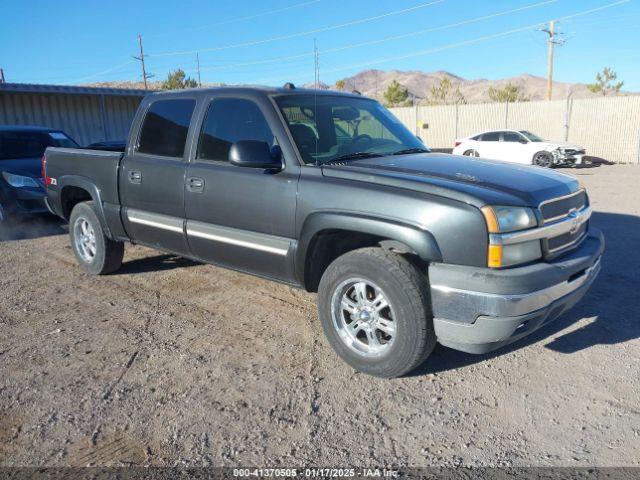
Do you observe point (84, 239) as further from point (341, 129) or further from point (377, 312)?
point (377, 312)

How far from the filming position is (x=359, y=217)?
3.25 meters

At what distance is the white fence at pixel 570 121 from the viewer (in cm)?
2197

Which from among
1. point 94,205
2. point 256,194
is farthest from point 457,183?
point 94,205

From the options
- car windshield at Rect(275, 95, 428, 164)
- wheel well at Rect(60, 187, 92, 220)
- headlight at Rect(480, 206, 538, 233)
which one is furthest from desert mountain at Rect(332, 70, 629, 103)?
headlight at Rect(480, 206, 538, 233)

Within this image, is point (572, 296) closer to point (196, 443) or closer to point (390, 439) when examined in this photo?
point (390, 439)

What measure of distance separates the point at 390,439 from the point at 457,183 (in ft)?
5.18

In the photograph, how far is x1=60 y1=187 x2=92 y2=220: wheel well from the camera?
19.1ft

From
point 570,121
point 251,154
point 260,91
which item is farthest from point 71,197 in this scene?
point 570,121

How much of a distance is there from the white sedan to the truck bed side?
1519cm

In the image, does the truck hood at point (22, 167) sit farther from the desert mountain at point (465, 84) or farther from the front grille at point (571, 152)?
the desert mountain at point (465, 84)

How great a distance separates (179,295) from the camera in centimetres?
509

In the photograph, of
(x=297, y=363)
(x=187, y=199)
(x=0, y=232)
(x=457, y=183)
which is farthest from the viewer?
(x=0, y=232)

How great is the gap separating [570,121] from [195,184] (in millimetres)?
23648

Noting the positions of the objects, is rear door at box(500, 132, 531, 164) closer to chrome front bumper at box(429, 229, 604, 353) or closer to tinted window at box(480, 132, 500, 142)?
tinted window at box(480, 132, 500, 142)
